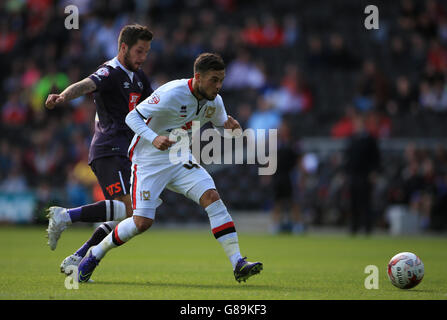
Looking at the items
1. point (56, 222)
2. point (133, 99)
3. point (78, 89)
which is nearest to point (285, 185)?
point (133, 99)

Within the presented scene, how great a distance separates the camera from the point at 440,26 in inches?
759

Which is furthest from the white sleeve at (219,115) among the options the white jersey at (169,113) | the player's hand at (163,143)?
the player's hand at (163,143)

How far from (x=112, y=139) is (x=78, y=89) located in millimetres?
736

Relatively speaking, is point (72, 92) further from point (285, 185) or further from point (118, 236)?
point (285, 185)

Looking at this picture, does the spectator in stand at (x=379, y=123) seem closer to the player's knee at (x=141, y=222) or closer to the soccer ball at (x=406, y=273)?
the soccer ball at (x=406, y=273)

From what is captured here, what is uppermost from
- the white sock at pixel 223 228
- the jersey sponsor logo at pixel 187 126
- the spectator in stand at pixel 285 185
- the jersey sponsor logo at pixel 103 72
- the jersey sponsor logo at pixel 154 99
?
the jersey sponsor logo at pixel 103 72

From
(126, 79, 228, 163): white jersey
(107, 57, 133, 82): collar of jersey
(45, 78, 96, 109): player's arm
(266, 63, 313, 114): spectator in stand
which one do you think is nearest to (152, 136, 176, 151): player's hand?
(126, 79, 228, 163): white jersey

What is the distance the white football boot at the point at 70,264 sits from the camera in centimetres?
725

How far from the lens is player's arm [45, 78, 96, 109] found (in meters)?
6.99

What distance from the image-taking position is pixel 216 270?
8.70 m

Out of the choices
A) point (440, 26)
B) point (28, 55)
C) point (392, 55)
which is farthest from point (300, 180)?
point (28, 55)

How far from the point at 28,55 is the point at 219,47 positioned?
7.47m

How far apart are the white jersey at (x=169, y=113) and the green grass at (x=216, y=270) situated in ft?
4.04

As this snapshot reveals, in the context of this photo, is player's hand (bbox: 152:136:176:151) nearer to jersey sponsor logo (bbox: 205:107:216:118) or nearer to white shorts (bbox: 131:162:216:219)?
white shorts (bbox: 131:162:216:219)
